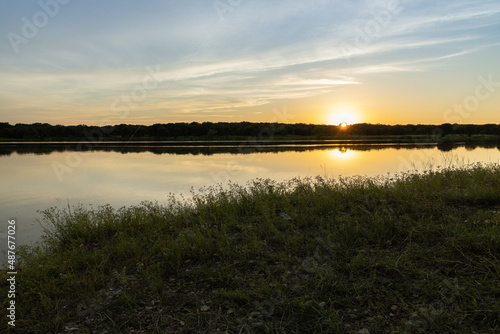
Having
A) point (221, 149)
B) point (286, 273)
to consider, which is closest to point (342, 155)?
point (221, 149)

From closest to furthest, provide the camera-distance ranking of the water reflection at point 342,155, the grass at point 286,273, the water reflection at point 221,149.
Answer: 1. the grass at point 286,273
2. the water reflection at point 342,155
3. the water reflection at point 221,149

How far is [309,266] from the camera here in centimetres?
466

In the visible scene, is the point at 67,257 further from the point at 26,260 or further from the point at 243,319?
the point at 243,319

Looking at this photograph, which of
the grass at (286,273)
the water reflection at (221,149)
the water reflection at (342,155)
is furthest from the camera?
the water reflection at (221,149)

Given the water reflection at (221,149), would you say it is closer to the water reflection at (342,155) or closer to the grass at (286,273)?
the water reflection at (342,155)

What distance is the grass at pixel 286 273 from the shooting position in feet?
12.1

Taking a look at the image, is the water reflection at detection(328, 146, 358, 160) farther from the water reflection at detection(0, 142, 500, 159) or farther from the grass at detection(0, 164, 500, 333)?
the grass at detection(0, 164, 500, 333)

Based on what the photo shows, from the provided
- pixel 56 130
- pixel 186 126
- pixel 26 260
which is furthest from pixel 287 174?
pixel 56 130

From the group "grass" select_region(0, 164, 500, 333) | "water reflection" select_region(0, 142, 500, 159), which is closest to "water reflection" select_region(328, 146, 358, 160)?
"water reflection" select_region(0, 142, 500, 159)

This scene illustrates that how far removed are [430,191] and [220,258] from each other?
5.04 m

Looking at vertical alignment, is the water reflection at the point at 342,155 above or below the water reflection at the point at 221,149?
below

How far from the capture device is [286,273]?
4527mm

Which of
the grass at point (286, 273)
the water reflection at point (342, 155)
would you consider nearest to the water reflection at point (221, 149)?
the water reflection at point (342, 155)

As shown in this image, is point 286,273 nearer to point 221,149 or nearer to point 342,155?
point 342,155
